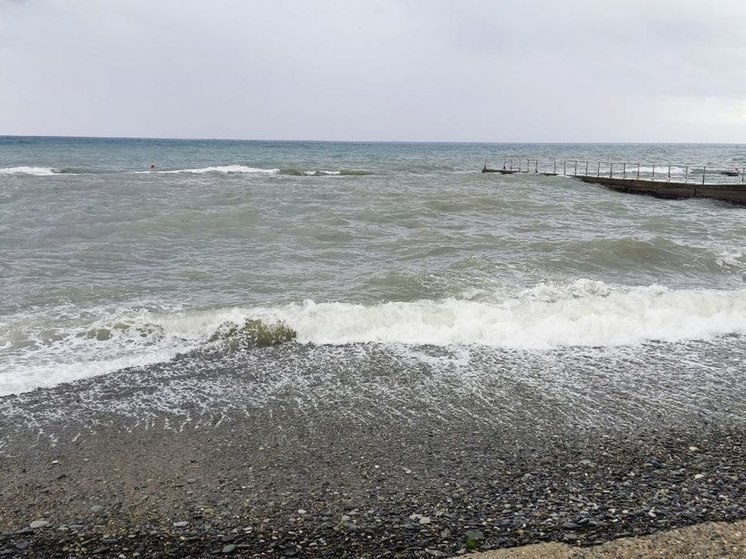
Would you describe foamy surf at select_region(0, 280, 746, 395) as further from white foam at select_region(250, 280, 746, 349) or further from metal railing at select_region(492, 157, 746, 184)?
metal railing at select_region(492, 157, 746, 184)

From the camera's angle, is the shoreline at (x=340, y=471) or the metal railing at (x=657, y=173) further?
the metal railing at (x=657, y=173)

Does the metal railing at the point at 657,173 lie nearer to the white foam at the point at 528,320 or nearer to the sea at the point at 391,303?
the sea at the point at 391,303

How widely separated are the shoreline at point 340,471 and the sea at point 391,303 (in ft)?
1.28

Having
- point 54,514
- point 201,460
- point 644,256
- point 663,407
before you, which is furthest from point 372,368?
point 644,256

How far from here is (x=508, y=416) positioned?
233 inches

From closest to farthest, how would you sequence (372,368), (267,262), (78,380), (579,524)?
(579,524)
(78,380)
(372,368)
(267,262)

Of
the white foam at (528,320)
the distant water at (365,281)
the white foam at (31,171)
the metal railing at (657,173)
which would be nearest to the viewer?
the distant water at (365,281)

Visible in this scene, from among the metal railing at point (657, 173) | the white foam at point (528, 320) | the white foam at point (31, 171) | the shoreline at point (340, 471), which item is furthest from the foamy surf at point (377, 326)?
the white foam at point (31, 171)

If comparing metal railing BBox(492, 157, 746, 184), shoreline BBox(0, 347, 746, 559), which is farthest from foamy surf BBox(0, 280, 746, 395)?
metal railing BBox(492, 157, 746, 184)

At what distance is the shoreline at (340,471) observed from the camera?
3.95m

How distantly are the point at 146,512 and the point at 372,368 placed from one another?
3553 mm

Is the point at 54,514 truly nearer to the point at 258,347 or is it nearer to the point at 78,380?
the point at 78,380

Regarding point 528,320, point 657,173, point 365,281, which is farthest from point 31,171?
point 657,173

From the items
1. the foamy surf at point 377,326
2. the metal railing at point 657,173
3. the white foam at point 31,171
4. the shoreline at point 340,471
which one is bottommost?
the shoreline at point 340,471
